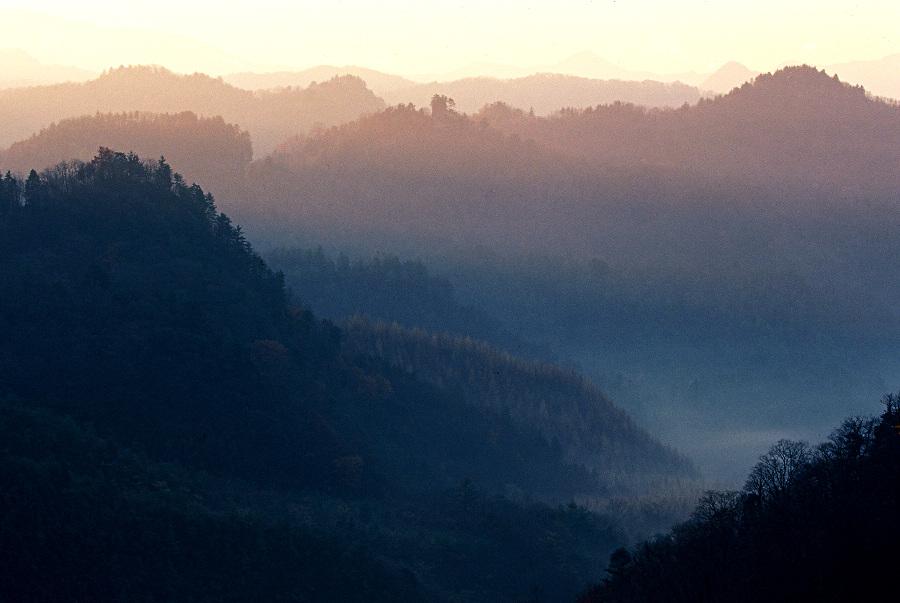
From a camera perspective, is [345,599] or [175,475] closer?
[345,599]

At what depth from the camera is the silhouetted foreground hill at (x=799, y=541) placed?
98625 mm

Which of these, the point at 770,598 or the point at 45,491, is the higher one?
the point at 770,598

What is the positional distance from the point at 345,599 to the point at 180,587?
21272 mm

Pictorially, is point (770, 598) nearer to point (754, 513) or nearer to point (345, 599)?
point (754, 513)

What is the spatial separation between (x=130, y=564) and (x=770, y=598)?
3047 inches

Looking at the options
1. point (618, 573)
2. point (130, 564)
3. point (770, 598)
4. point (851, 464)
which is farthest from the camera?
point (130, 564)

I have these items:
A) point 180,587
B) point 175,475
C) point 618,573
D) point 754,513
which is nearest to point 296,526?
point 175,475

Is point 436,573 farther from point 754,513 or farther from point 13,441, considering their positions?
point 754,513

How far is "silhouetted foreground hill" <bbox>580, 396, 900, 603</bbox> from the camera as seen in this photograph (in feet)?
324

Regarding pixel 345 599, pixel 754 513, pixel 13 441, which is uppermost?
pixel 754 513

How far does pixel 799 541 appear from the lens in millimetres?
109875

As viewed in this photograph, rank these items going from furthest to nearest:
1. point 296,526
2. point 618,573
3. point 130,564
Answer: point 296,526 < point 130,564 < point 618,573

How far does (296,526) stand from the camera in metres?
184

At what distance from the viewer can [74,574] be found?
145 meters
